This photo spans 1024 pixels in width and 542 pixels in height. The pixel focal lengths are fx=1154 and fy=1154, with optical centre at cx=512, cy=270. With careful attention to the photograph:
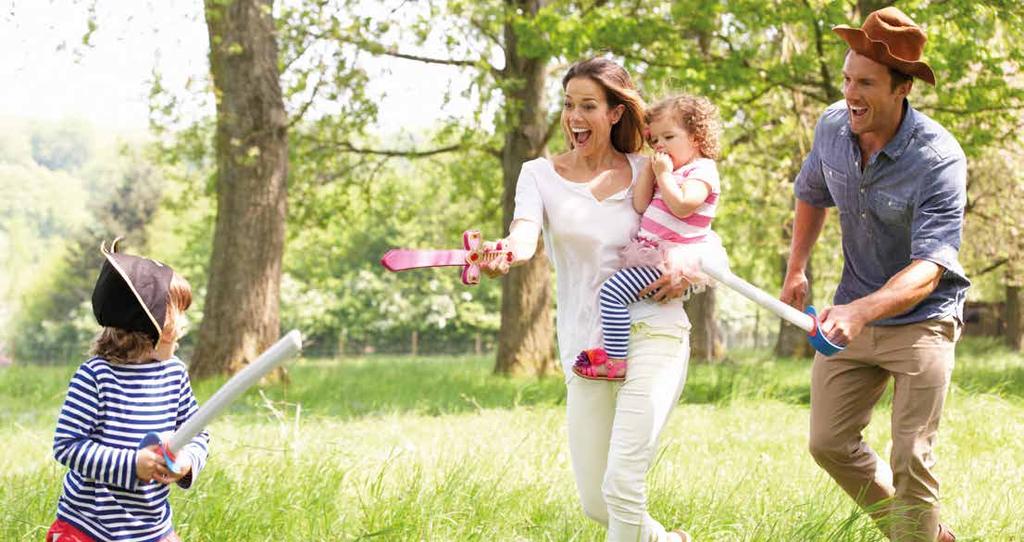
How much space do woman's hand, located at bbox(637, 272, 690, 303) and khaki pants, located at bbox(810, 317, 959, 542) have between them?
3.13 ft

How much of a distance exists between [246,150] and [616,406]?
33.0ft

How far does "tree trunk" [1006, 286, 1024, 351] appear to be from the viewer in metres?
26.4

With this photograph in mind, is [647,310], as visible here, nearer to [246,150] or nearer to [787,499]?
[787,499]

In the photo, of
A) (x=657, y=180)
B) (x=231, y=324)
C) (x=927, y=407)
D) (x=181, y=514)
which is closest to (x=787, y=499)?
(x=927, y=407)

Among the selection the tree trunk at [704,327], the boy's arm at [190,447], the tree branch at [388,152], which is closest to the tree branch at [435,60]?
the tree branch at [388,152]

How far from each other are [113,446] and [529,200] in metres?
1.82

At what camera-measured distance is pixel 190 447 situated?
3109 mm

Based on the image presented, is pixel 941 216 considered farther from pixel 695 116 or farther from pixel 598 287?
pixel 598 287

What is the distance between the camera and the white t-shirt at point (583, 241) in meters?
4.18

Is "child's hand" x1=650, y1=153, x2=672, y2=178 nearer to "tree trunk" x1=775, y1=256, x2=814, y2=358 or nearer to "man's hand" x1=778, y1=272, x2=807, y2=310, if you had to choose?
"man's hand" x1=778, y1=272, x2=807, y2=310

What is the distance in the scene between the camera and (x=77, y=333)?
59938mm

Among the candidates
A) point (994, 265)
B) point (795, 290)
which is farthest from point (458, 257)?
point (994, 265)

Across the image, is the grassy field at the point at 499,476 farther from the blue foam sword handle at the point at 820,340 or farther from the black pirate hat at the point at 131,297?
Result: the black pirate hat at the point at 131,297

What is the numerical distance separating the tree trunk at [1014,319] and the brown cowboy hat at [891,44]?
24291mm
